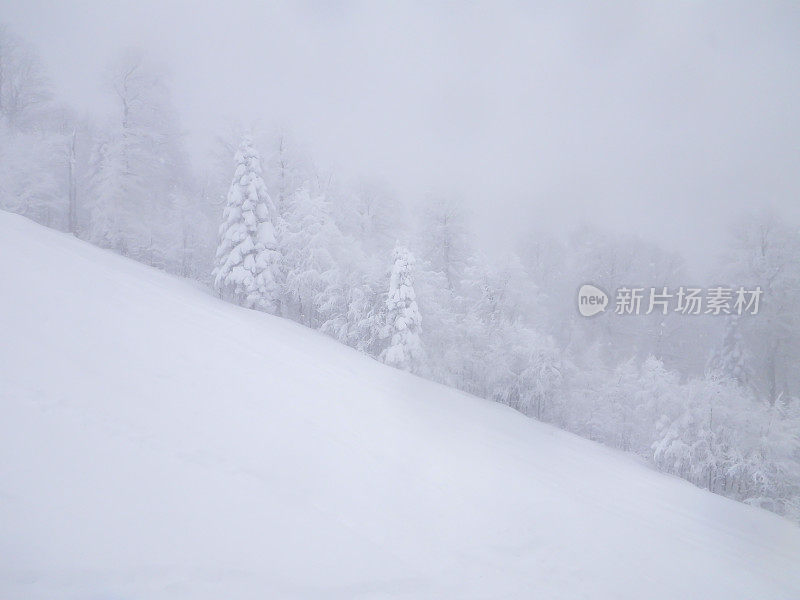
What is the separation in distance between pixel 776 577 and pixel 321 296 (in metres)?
17.7

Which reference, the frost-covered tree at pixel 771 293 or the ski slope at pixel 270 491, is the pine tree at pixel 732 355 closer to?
the frost-covered tree at pixel 771 293

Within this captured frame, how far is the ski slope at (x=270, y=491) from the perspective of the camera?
419 cm

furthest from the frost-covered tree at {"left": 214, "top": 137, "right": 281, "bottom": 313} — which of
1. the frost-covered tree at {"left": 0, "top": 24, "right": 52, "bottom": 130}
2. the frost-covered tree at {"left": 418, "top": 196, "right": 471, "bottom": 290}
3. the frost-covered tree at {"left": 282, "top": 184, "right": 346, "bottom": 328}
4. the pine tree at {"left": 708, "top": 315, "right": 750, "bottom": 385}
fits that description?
the pine tree at {"left": 708, "top": 315, "right": 750, "bottom": 385}

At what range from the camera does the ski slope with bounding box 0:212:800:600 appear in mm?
4191

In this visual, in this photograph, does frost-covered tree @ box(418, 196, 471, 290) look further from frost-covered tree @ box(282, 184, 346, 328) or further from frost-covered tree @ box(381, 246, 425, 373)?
frost-covered tree @ box(381, 246, 425, 373)

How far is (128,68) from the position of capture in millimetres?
22516

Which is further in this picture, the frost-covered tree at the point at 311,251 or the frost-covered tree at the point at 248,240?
the frost-covered tree at the point at 311,251

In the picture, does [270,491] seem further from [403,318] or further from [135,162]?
[135,162]

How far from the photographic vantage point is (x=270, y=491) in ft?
18.6

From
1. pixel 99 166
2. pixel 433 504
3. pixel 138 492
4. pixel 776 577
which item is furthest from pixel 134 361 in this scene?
pixel 99 166

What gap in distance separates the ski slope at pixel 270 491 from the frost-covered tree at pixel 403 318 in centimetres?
591

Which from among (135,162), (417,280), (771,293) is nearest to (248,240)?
(417,280)

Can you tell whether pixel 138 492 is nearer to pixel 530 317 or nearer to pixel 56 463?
pixel 56 463

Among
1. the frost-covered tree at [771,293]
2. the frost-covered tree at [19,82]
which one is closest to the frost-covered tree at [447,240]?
the frost-covered tree at [771,293]
